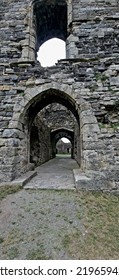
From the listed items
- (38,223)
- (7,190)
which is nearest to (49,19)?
(7,190)

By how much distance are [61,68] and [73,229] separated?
411 cm

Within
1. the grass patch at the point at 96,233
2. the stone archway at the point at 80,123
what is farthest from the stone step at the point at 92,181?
the grass patch at the point at 96,233

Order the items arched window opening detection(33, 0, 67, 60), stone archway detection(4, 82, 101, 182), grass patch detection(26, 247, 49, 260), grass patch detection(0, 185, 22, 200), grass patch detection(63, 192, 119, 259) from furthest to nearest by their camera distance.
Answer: arched window opening detection(33, 0, 67, 60) < stone archway detection(4, 82, 101, 182) < grass patch detection(0, 185, 22, 200) < grass patch detection(63, 192, 119, 259) < grass patch detection(26, 247, 49, 260)

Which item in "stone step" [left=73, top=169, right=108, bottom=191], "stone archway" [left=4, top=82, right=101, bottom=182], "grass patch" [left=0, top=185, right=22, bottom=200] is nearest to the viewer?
→ "grass patch" [left=0, top=185, right=22, bottom=200]

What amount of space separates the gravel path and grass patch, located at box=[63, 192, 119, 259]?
9 centimetres

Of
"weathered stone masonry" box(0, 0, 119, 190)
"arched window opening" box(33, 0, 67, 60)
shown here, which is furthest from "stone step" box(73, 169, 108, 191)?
"arched window opening" box(33, 0, 67, 60)

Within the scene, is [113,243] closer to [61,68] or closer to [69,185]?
[69,185]

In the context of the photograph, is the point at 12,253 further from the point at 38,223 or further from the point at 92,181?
the point at 92,181

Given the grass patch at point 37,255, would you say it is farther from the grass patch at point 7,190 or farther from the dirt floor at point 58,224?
the grass patch at point 7,190

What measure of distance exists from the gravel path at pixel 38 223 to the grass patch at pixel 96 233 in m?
0.09

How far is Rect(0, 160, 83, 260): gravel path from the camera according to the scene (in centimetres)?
228

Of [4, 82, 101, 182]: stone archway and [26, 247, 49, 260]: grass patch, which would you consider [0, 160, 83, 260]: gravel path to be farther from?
[4, 82, 101, 182]: stone archway

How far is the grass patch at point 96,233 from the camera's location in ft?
7.41

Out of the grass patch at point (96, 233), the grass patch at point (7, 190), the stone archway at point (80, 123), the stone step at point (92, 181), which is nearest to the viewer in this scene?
the grass patch at point (96, 233)
